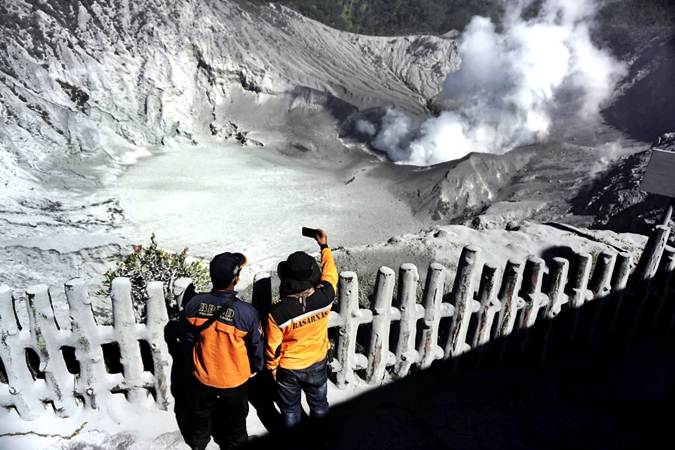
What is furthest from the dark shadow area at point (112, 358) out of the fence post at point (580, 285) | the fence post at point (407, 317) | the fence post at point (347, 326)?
the fence post at point (580, 285)

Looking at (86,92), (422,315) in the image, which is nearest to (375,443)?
(422,315)

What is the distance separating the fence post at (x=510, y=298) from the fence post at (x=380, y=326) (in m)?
1.10

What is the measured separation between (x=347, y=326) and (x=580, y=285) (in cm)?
243

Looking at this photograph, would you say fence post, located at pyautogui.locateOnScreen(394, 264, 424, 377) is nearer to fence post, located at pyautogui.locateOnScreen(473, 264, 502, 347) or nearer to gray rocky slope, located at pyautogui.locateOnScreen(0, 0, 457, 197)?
fence post, located at pyautogui.locateOnScreen(473, 264, 502, 347)

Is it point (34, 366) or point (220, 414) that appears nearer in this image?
point (220, 414)

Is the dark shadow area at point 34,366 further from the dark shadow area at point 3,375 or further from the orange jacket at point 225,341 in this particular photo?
the orange jacket at point 225,341

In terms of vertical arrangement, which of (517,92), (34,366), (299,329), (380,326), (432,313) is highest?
(517,92)

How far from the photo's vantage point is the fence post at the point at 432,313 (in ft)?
13.6

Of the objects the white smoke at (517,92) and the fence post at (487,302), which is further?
the white smoke at (517,92)

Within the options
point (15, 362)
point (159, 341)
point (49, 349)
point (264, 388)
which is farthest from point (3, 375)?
point (264, 388)

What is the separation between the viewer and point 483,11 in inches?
1777

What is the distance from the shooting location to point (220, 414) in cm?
364

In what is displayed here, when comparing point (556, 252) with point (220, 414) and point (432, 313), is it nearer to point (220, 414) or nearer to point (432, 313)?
point (432, 313)

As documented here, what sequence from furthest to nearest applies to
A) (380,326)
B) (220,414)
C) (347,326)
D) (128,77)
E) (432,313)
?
(128,77) → (432,313) → (380,326) → (347,326) → (220,414)
